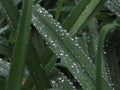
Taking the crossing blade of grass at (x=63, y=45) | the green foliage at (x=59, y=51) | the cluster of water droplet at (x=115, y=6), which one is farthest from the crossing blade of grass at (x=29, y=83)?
the cluster of water droplet at (x=115, y=6)

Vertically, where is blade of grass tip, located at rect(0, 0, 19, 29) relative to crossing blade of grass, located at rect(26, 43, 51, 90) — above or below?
above

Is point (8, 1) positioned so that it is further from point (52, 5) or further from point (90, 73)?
point (52, 5)

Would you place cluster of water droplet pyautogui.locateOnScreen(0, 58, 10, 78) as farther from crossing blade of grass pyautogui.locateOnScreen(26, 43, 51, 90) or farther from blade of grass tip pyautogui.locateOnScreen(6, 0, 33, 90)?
blade of grass tip pyautogui.locateOnScreen(6, 0, 33, 90)

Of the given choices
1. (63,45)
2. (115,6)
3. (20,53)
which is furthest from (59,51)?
(115,6)

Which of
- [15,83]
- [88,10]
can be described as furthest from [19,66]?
[88,10]

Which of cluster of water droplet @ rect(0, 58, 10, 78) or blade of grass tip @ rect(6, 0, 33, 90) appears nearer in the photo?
blade of grass tip @ rect(6, 0, 33, 90)

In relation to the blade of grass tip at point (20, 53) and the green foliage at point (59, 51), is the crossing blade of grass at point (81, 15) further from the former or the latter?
the blade of grass tip at point (20, 53)

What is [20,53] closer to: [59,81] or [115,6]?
[59,81]

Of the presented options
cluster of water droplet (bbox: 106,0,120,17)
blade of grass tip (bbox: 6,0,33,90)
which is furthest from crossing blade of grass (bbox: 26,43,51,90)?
cluster of water droplet (bbox: 106,0,120,17)
